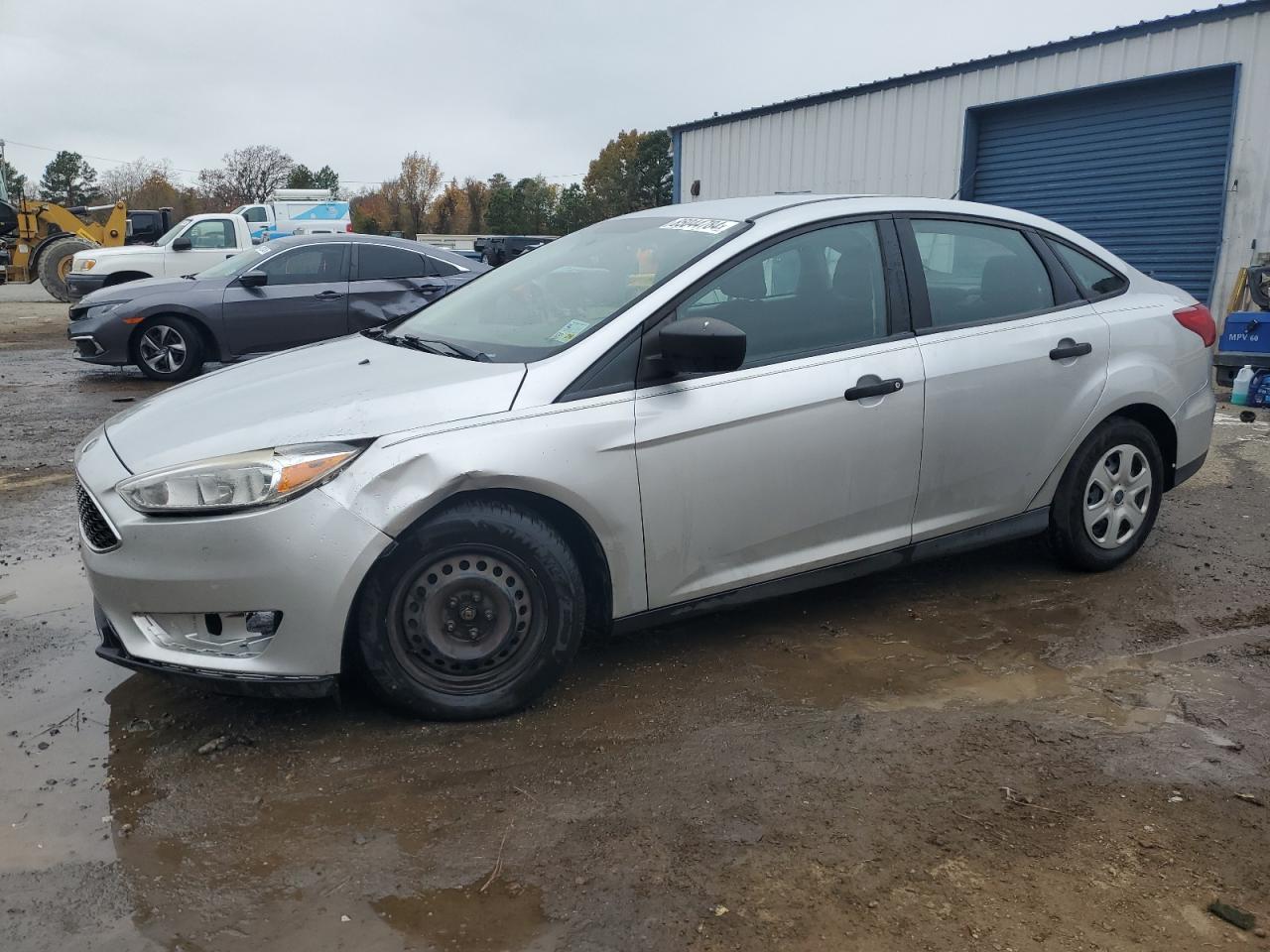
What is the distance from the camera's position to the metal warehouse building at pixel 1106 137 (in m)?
12.1

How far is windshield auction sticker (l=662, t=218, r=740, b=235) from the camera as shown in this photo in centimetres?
402

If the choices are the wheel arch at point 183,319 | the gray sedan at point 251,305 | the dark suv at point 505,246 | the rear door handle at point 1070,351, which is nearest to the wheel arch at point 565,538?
the rear door handle at point 1070,351

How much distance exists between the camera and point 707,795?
3.01m

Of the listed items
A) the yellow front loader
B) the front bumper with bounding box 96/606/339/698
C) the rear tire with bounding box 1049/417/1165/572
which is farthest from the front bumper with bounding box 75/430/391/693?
the yellow front loader

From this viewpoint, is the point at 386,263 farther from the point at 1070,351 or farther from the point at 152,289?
the point at 1070,351

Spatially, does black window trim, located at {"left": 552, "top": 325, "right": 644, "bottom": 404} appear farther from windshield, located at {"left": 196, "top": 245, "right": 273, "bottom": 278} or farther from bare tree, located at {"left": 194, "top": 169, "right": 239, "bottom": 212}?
bare tree, located at {"left": 194, "top": 169, "right": 239, "bottom": 212}

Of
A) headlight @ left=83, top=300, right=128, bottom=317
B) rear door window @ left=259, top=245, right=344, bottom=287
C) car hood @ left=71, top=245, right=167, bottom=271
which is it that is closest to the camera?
headlight @ left=83, top=300, right=128, bottom=317

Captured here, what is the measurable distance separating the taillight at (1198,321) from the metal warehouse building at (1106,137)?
8.46 meters

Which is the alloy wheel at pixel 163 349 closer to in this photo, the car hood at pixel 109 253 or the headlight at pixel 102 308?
the headlight at pixel 102 308

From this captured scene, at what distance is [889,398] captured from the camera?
3.96 m

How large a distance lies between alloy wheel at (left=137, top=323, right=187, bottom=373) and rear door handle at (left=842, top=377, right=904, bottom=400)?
29.6 feet

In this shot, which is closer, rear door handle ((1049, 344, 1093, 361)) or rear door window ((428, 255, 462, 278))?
rear door handle ((1049, 344, 1093, 361))

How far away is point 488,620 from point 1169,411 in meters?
3.29

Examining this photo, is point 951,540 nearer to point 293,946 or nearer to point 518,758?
point 518,758
